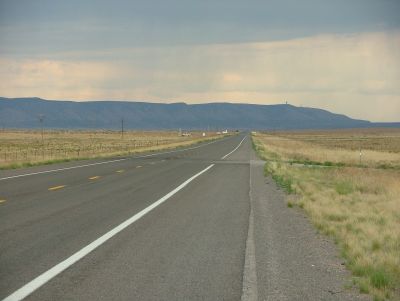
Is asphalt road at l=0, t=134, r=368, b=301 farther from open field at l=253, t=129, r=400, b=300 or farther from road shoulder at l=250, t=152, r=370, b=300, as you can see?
Result: open field at l=253, t=129, r=400, b=300

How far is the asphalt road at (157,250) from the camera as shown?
630cm

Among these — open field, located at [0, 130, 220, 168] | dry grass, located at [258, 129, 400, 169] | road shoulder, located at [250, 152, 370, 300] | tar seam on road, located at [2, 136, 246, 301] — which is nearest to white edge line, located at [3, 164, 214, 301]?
tar seam on road, located at [2, 136, 246, 301]

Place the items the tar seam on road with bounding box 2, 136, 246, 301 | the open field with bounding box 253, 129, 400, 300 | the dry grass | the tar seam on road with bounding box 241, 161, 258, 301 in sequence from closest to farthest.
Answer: the tar seam on road with bounding box 2, 136, 246, 301 → the tar seam on road with bounding box 241, 161, 258, 301 → the open field with bounding box 253, 129, 400, 300 → the dry grass

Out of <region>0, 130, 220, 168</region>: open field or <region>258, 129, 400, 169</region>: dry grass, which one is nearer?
<region>0, 130, 220, 168</region>: open field

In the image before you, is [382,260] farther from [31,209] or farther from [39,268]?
[31,209]

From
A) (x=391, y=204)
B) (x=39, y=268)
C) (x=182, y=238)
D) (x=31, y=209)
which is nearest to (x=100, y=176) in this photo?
(x=31, y=209)

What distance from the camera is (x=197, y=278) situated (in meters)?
6.81

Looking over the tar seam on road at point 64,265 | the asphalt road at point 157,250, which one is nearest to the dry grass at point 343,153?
the asphalt road at point 157,250

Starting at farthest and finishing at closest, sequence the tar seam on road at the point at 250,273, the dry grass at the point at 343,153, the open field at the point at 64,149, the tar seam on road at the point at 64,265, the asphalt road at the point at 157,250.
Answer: the dry grass at the point at 343,153
the open field at the point at 64,149
the asphalt road at the point at 157,250
the tar seam on road at the point at 250,273
the tar seam on road at the point at 64,265

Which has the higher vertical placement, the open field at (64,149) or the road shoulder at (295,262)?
the road shoulder at (295,262)

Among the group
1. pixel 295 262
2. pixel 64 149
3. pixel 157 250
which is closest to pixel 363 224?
pixel 295 262

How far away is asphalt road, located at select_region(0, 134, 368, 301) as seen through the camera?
20.7ft

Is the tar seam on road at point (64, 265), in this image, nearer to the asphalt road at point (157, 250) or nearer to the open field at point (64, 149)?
the asphalt road at point (157, 250)

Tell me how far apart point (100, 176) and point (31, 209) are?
10.4m
